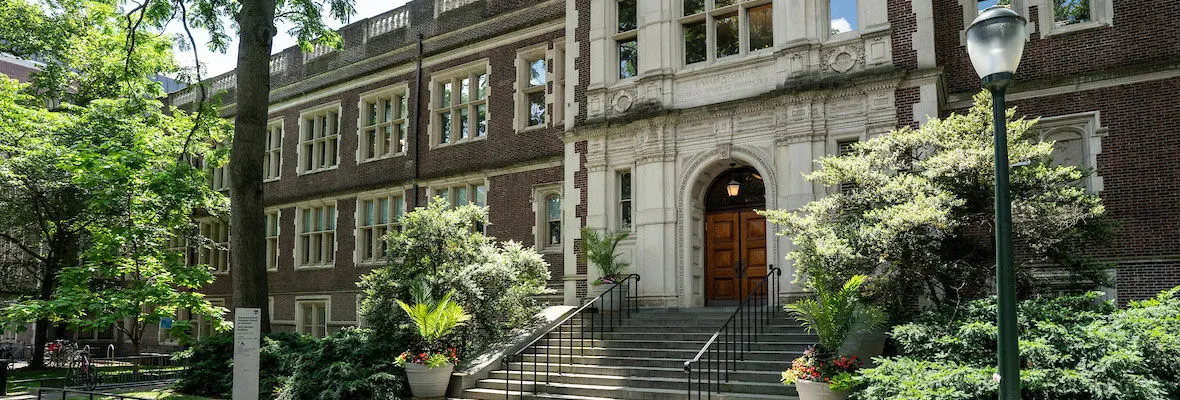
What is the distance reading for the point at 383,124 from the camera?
24.3 meters

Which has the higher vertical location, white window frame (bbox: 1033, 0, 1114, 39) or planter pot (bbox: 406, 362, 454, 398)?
white window frame (bbox: 1033, 0, 1114, 39)

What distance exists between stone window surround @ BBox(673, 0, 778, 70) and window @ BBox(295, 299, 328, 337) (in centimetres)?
1396

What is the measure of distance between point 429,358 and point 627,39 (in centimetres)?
795

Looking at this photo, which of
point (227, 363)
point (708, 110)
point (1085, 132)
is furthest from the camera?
point (708, 110)

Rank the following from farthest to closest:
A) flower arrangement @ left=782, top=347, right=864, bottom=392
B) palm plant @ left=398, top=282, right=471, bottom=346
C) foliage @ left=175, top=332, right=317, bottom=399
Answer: foliage @ left=175, top=332, right=317, bottom=399 → palm plant @ left=398, top=282, right=471, bottom=346 → flower arrangement @ left=782, top=347, right=864, bottom=392

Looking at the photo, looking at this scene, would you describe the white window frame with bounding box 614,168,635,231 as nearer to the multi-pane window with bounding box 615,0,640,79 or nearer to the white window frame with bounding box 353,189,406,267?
the multi-pane window with bounding box 615,0,640,79

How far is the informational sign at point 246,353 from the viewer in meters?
11.6

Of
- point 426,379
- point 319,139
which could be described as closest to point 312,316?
point 319,139

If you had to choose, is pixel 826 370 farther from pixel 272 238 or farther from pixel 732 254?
pixel 272 238

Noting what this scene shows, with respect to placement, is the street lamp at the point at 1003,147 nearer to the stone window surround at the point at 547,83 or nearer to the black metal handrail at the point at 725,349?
the black metal handrail at the point at 725,349

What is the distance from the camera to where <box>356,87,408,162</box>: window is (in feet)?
78.8

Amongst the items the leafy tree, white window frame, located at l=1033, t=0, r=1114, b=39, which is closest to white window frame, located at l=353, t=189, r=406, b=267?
the leafy tree

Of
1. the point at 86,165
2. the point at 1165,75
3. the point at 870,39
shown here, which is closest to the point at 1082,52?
the point at 1165,75

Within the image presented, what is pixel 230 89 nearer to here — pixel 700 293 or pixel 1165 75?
pixel 700 293
